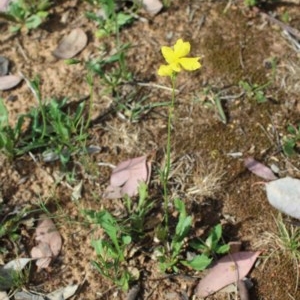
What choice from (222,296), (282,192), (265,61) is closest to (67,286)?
(222,296)

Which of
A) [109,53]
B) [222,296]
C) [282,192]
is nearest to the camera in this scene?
[222,296]

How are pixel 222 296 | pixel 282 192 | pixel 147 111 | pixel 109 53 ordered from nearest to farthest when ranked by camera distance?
pixel 222 296 → pixel 282 192 → pixel 147 111 → pixel 109 53

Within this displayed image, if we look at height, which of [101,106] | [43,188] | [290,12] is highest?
[290,12]

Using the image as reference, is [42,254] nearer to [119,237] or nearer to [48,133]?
[119,237]

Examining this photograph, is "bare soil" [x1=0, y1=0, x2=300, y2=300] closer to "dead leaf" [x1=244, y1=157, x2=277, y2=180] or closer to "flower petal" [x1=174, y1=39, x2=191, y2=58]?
"dead leaf" [x1=244, y1=157, x2=277, y2=180]

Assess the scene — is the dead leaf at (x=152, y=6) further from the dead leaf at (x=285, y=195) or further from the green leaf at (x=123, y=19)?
the dead leaf at (x=285, y=195)

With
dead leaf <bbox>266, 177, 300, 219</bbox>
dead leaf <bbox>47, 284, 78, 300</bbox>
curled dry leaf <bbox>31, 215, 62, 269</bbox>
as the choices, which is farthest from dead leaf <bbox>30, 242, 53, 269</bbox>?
dead leaf <bbox>266, 177, 300, 219</bbox>

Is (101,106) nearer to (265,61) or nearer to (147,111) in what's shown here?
(147,111)
